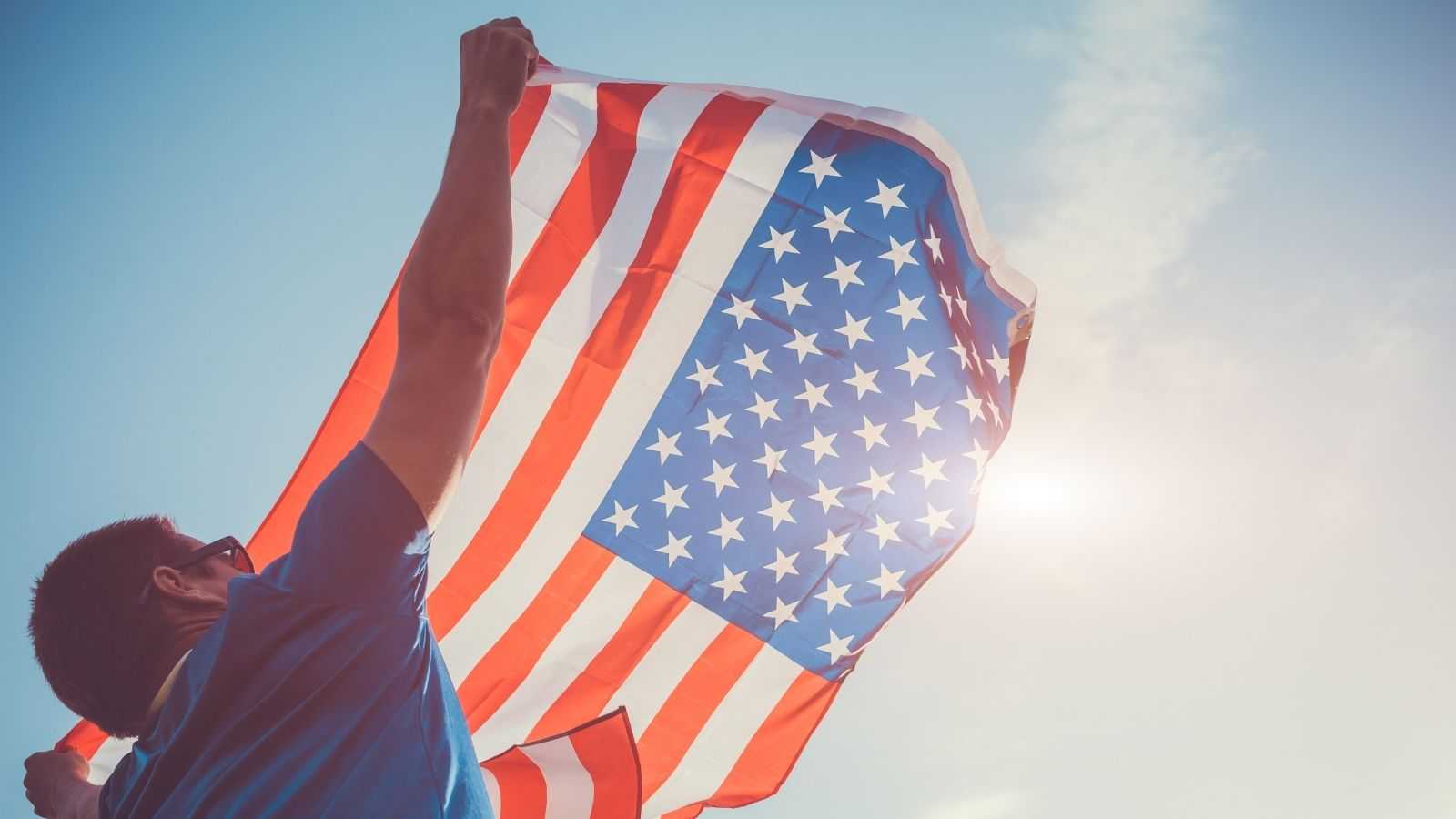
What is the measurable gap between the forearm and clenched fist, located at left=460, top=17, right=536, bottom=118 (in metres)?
0.19

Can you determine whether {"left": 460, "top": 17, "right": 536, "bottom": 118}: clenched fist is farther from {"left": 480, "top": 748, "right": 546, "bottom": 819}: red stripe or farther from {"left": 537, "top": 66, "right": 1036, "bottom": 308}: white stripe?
{"left": 480, "top": 748, "right": 546, "bottom": 819}: red stripe

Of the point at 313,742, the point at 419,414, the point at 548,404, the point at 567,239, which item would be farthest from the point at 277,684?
the point at 567,239

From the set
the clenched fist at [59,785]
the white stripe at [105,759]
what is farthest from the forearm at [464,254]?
the white stripe at [105,759]

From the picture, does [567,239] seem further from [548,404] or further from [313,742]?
[313,742]

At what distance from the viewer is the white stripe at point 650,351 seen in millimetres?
4219

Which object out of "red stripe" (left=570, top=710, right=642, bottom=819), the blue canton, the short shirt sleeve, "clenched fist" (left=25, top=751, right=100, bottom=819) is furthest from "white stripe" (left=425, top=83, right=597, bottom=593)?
the short shirt sleeve

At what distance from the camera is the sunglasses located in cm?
175

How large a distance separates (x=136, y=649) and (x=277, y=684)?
541mm

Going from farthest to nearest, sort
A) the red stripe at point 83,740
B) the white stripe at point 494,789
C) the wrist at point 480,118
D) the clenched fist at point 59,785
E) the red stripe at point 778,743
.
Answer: the red stripe at point 778,743 → the white stripe at point 494,789 → the red stripe at point 83,740 → the clenched fist at point 59,785 → the wrist at point 480,118

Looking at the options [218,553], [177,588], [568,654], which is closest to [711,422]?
[568,654]

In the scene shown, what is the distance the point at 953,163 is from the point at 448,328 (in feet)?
10.9

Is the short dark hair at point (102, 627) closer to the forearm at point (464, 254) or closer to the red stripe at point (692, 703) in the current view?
the forearm at point (464, 254)

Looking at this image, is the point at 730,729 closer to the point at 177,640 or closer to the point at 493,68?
the point at 177,640

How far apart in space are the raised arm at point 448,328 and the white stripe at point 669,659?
9.98 feet
